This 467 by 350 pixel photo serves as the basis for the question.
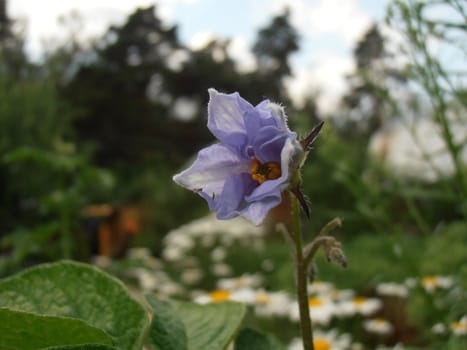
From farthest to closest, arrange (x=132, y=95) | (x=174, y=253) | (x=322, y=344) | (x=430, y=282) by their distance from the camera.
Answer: (x=132, y=95) → (x=174, y=253) → (x=430, y=282) → (x=322, y=344)

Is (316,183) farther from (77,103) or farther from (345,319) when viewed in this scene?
(77,103)

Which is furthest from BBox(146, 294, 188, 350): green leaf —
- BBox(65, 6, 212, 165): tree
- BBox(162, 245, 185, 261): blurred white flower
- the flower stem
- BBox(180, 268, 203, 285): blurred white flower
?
BBox(65, 6, 212, 165): tree

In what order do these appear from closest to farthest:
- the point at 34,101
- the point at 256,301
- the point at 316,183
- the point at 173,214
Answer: the point at 256,301
the point at 34,101
the point at 173,214
the point at 316,183

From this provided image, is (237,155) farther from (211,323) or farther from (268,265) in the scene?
(268,265)

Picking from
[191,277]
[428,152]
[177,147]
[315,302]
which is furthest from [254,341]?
[177,147]

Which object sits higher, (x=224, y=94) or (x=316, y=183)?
(x=316, y=183)

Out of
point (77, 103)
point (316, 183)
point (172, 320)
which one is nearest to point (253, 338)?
point (172, 320)
